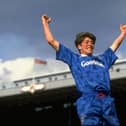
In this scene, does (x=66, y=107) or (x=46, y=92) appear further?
(x=66, y=107)

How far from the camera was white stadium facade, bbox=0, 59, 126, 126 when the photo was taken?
18234 mm

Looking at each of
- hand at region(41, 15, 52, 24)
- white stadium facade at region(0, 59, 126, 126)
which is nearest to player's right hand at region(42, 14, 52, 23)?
hand at region(41, 15, 52, 24)

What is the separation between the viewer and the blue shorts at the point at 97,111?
434cm

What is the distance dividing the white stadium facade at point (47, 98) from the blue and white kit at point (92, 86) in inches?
463

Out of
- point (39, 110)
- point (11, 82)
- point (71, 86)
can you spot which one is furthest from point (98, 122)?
point (39, 110)

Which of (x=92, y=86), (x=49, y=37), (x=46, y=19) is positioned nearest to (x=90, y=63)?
(x=92, y=86)

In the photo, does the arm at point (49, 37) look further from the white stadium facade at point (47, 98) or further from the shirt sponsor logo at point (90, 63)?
the white stadium facade at point (47, 98)

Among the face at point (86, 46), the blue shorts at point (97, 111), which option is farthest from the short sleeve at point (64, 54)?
the blue shorts at point (97, 111)

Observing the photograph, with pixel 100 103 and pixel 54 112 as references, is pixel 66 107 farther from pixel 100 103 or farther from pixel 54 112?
pixel 100 103

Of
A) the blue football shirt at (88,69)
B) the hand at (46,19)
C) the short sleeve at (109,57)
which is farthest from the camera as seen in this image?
the hand at (46,19)

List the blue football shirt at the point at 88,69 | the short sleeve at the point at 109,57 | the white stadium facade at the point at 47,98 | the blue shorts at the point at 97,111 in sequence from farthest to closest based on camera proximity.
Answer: the white stadium facade at the point at 47,98
the short sleeve at the point at 109,57
the blue football shirt at the point at 88,69
the blue shorts at the point at 97,111

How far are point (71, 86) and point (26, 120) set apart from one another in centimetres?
956

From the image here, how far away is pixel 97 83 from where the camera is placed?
4477 millimetres

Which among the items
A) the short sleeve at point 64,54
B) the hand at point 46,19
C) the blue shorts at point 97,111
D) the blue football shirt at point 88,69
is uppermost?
the hand at point 46,19
